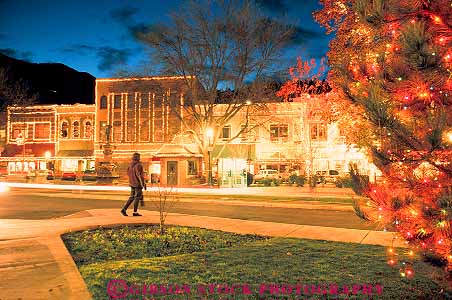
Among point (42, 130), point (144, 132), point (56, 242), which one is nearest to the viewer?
point (56, 242)

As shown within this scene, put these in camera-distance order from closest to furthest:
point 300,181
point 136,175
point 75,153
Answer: point 136,175, point 300,181, point 75,153

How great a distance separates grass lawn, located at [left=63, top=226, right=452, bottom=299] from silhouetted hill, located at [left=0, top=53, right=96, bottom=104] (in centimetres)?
7542

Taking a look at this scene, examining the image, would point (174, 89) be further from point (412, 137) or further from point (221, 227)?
point (412, 137)

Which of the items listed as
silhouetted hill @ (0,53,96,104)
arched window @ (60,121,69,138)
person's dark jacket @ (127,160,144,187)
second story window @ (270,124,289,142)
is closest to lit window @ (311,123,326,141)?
second story window @ (270,124,289,142)

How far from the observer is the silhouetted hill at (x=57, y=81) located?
83.4m

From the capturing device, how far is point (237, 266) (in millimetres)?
6797

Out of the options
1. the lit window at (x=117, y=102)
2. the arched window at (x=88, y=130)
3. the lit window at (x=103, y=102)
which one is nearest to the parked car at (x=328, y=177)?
the lit window at (x=117, y=102)

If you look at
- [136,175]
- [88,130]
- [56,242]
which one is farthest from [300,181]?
[88,130]

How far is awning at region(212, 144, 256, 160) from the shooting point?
44.0 meters

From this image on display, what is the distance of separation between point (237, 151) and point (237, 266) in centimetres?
3781

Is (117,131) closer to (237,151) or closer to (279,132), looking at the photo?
(237,151)

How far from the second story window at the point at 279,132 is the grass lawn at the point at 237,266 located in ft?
115

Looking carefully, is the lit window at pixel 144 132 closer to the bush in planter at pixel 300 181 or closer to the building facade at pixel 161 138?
the building facade at pixel 161 138

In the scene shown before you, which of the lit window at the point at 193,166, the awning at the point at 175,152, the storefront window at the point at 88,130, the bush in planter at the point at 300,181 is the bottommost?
the bush in planter at the point at 300,181
